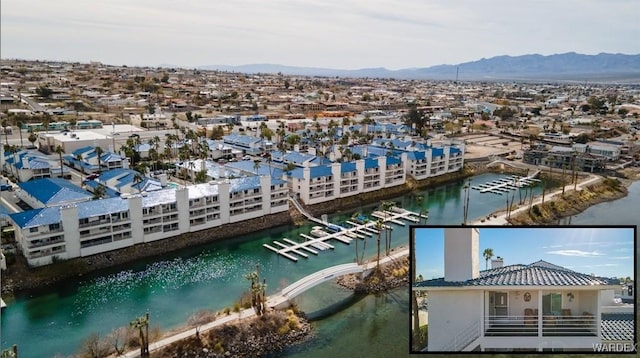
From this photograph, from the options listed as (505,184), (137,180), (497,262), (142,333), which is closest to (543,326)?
(497,262)

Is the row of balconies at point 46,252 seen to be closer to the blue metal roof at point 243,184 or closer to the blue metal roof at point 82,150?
the blue metal roof at point 243,184

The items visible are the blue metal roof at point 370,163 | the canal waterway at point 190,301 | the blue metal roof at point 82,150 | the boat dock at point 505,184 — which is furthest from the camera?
the boat dock at point 505,184

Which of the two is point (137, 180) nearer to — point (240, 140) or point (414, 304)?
point (240, 140)

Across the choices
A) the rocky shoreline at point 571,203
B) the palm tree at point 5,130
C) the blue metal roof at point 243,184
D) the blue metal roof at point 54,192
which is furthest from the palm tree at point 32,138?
the rocky shoreline at point 571,203

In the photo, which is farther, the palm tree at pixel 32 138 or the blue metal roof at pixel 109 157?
the palm tree at pixel 32 138

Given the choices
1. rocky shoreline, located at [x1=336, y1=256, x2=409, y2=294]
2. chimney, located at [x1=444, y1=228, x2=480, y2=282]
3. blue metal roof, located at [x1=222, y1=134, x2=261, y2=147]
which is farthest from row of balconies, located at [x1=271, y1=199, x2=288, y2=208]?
chimney, located at [x1=444, y1=228, x2=480, y2=282]

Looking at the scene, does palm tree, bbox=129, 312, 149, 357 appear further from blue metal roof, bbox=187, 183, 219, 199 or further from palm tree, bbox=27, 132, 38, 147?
palm tree, bbox=27, 132, 38, 147

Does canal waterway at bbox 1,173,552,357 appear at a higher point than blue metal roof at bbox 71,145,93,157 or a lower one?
lower

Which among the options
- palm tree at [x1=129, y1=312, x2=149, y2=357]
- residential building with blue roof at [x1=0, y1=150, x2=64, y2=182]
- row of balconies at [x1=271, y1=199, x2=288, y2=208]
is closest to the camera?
palm tree at [x1=129, y1=312, x2=149, y2=357]
